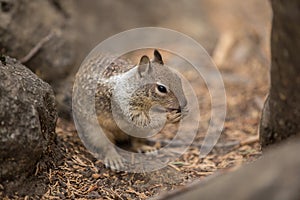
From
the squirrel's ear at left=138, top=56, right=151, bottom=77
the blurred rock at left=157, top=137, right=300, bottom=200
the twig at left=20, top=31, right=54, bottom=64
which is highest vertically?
the twig at left=20, top=31, right=54, bottom=64

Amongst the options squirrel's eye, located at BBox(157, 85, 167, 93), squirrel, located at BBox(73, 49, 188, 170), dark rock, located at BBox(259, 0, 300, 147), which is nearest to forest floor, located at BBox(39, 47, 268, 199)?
squirrel, located at BBox(73, 49, 188, 170)

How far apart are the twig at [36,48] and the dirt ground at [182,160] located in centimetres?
80

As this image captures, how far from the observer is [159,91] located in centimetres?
462

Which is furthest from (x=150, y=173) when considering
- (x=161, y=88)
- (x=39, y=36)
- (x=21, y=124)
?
(x=39, y=36)

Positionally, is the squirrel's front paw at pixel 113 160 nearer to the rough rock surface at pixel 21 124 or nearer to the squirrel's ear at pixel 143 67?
the rough rock surface at pixel 21 124

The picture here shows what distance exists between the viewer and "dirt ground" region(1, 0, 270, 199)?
4312 mm

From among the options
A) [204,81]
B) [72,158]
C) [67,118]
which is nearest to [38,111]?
[72,158]

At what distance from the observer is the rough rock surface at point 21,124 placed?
372 centimetres

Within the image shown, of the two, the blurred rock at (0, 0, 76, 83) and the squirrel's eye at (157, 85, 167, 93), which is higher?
the blurred rock at (0, 0, 76, 83)

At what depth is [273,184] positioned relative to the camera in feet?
8.16

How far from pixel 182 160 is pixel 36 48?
213cm

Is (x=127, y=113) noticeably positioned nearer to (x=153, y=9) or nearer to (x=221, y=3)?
(x=153, y=9)

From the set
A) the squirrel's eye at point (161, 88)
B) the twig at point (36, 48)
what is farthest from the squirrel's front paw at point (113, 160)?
the twig at point (36, 48)

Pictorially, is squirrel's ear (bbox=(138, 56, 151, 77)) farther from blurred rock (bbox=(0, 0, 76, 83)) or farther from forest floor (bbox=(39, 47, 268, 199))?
blurred rock (bbox=(0, 0, 76, 83))
